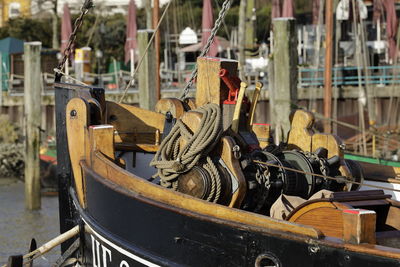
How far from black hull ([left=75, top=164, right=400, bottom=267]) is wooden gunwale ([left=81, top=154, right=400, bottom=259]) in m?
0.01

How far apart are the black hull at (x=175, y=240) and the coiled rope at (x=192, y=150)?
0.30 metres

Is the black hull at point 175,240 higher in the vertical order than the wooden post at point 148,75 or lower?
lower

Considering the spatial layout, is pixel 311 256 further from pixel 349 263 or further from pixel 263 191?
pixel 263 191

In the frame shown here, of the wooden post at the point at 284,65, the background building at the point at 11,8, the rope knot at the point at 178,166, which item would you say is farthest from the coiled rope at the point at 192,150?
the background building at the point at 11,8

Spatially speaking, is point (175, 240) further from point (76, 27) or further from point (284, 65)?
point (284, 65)

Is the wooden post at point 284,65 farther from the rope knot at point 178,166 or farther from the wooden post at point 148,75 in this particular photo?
the rope knot at point 178,166

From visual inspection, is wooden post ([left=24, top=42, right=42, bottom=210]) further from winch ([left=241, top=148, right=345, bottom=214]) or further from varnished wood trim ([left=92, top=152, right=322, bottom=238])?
winch ([left=241, top=148, right=345, bottom=214])

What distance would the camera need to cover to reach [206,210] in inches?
200

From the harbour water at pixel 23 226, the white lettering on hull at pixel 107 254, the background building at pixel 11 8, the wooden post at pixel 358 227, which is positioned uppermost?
the background building at pixel 11 8

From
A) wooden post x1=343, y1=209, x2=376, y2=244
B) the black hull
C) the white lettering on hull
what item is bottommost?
the white lettering on hull

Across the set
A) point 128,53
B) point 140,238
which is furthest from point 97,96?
point 128,53

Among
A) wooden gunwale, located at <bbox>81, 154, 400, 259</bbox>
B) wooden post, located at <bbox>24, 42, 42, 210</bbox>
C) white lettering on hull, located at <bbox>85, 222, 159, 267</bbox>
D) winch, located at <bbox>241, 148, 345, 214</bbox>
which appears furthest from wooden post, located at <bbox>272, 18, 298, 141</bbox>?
wooden gunwale, located at <bbox>81, 154, 400, 259</bbox>

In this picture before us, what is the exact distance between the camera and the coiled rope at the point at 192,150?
18.0 ft

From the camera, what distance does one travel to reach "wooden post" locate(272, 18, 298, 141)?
11.6 m
